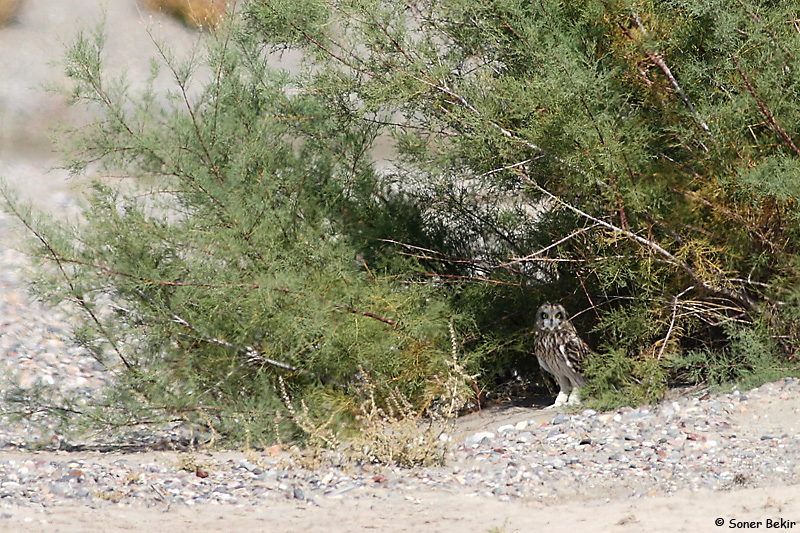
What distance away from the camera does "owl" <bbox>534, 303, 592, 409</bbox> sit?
18.1 feet

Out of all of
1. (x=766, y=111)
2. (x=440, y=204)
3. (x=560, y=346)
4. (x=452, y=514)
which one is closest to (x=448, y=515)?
(x=452, y=514)

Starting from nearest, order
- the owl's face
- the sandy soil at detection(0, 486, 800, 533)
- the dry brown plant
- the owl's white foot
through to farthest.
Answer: the sandy soil at detection(0, 486, 800, 533)
the owl's face
the owl's white foot
the dry brown plant

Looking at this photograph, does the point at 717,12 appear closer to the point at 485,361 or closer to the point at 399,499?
the point at 485,361

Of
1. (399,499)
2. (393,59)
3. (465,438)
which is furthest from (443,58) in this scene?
(399,499)

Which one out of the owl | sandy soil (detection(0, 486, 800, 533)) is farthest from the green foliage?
sandy soil (detection(0, 486, 800, 533))

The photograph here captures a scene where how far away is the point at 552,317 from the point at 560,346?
0.54 feet

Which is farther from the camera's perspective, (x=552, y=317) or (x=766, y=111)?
(x=552, y=317)

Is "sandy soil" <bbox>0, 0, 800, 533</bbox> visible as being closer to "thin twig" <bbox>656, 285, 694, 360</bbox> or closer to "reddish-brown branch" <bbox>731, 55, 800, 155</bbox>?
"thin twig" <bbox>656, 285, 694, 360</bbox>

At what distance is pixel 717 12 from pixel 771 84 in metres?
0.52

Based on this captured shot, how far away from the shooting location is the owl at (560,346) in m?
5.51

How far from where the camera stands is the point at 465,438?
17.6 feet

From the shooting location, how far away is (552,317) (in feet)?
18.0

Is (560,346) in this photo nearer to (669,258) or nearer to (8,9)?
(669,258)

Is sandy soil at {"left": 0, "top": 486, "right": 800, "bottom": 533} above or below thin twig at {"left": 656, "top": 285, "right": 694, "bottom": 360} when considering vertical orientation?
below
